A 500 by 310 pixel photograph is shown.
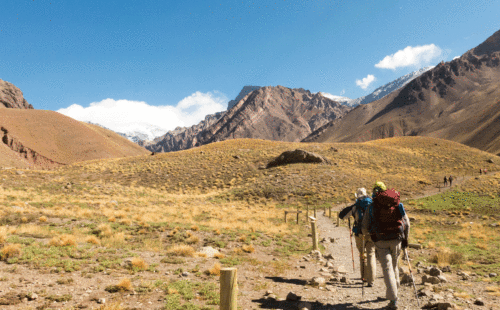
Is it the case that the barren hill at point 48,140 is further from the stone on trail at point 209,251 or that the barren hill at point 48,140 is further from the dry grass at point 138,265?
the dry grass at point 138,265

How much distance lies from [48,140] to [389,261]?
16270cm

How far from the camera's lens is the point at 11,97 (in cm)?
16912

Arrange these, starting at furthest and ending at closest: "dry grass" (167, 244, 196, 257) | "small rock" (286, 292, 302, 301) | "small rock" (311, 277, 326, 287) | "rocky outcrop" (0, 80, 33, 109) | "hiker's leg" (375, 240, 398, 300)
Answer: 1. "rocky outcrop" (0, 80, 33, 109)
2. "dry grass" (167, 244, 196, 257)
3. "small rock" (311, 277, 326, 287)
4. "small rock" (286, 292, 302, 301)
5. "hiker's leg" (375, 240, 398, 300)

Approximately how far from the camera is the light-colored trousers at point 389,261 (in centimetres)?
584

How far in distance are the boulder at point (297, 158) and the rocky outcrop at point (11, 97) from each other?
199m

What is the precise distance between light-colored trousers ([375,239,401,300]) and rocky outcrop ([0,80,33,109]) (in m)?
225

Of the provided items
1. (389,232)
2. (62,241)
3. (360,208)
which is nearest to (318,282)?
(360,208)

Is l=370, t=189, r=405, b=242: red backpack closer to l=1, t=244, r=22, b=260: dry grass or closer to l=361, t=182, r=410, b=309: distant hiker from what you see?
l=361, t=182, r=410, b=309: distant hiker

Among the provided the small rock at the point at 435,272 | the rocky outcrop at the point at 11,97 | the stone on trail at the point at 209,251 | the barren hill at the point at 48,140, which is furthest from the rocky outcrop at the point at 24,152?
the small rock at the point at 435,272

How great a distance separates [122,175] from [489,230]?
164 feet

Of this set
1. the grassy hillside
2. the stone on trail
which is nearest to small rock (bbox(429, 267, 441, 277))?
the grassy hillside

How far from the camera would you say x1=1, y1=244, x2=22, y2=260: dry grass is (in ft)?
26.0

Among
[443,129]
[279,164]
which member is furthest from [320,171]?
[443,129]

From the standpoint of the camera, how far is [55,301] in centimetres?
584
